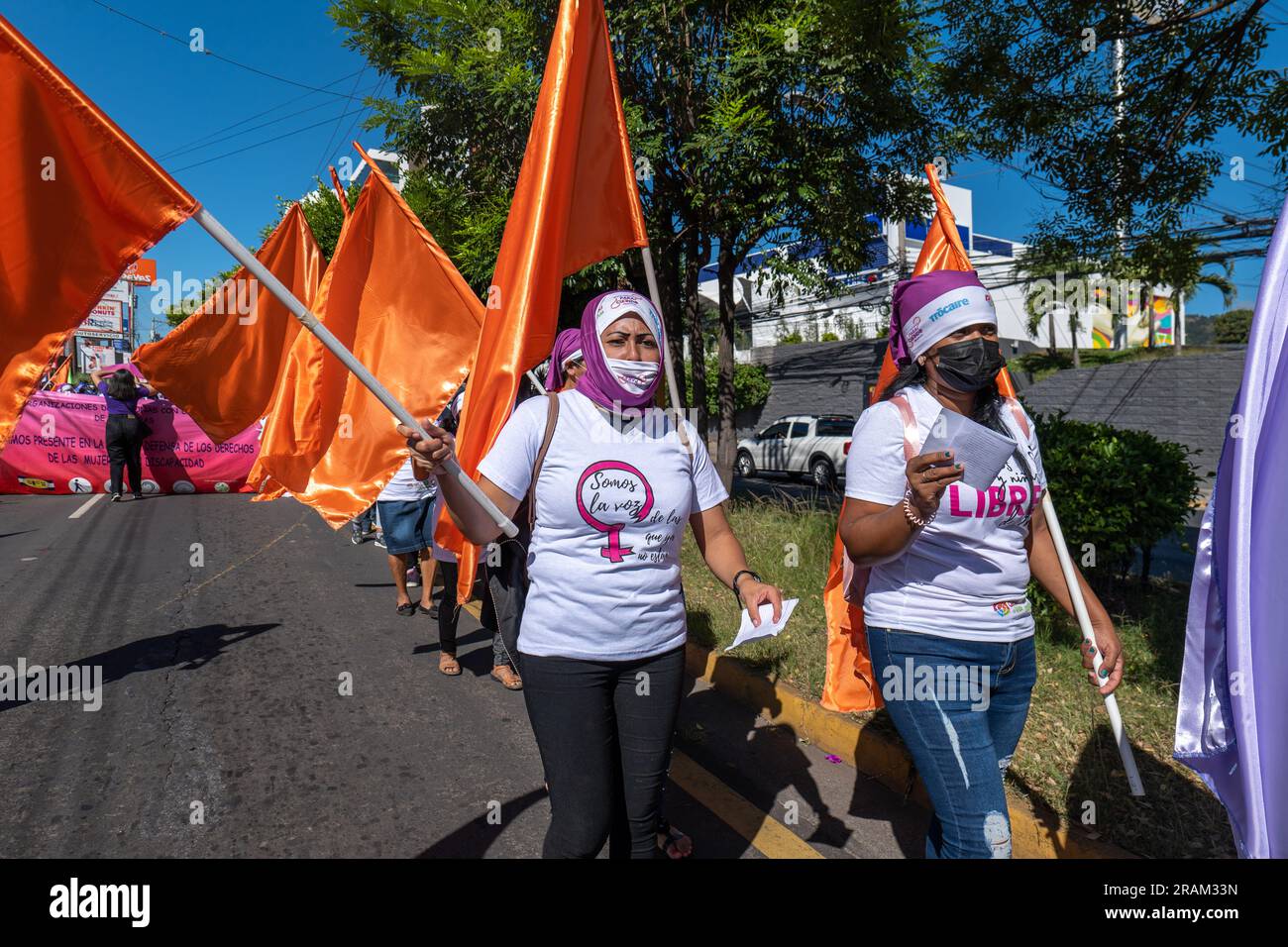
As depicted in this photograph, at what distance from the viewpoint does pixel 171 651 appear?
5.65 metres

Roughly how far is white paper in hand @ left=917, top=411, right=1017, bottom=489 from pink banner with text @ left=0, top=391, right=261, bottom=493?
1412 cm

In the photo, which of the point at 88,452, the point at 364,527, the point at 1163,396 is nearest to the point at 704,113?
the point at 364,527

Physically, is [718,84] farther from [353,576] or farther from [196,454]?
[196,454]

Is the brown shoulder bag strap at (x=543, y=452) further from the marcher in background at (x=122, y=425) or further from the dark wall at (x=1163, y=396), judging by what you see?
the dark wall at (x=1163, y=396)

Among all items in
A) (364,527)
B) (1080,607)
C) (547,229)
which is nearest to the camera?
(1080,607)

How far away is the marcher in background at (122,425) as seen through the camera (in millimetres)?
12859

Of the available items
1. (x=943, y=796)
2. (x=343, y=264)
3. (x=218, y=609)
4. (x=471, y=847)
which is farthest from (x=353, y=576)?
(x=943, y=796)

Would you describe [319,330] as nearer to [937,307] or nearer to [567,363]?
[567,363]

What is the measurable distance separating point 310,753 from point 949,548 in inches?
130

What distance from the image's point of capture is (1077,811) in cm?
320

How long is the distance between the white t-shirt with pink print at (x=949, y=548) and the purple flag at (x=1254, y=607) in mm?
457

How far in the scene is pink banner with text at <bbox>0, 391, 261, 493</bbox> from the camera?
44.5 feet

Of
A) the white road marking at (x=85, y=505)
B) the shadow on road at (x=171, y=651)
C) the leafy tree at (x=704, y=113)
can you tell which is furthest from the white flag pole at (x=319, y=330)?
the white road marking at (x=85, y=505)

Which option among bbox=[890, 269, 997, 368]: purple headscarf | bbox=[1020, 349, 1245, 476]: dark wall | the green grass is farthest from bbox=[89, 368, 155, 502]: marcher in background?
bbox=[1020, 349, 1245, 476]: dark wall
